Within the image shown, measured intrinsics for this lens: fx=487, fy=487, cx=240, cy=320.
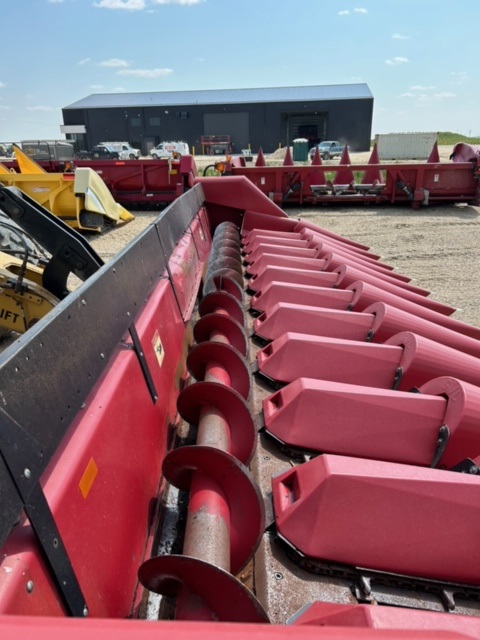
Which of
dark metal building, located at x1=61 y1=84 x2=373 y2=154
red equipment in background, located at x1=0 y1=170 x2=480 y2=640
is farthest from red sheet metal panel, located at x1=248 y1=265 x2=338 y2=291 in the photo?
dark metal building, located at x1=61 y1=84 x2=373 y2=154

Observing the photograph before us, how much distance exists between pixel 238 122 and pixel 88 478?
50668mm

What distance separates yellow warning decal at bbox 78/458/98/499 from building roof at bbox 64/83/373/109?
168 ft

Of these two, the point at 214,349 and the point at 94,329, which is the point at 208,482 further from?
the point at 214,349

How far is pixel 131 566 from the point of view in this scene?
1.18 metres

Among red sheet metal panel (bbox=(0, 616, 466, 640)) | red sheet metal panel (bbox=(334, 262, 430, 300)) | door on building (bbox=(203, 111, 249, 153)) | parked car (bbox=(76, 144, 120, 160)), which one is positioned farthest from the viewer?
door on building (bbox=(203, 111, 249, 153))

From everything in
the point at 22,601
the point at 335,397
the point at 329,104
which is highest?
the point at 329,104

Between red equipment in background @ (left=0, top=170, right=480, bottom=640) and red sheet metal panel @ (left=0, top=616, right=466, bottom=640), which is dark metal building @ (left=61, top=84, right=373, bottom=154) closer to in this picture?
red equipment in background @ (left=0, top=170, right=480, bottom=640)

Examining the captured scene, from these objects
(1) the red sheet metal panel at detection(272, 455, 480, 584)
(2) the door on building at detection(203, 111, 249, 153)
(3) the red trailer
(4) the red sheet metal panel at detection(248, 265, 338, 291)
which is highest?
(2) the door on building at detection(203, 111, 249, 153)

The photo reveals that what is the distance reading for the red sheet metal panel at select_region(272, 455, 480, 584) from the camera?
1249 millimetres

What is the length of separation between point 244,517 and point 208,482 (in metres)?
0.13

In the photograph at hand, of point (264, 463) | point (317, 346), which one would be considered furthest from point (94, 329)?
Result: point (317, 346)

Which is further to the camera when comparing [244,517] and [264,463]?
[264,463]

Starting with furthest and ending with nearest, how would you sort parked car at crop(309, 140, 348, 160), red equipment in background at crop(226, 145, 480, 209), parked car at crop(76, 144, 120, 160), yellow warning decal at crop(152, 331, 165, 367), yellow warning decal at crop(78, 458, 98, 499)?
parked car at crop(309, 140, 348, 160) → parked car at crop(76, 144, 120, 160) → red equipment in background at crop(226, 145, 480, 209) → yellow warning decal at crop(152, 331, 165, 367) → yellow warning decal at crop(78, 458, 98, 499)

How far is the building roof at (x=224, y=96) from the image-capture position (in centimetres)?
4822
